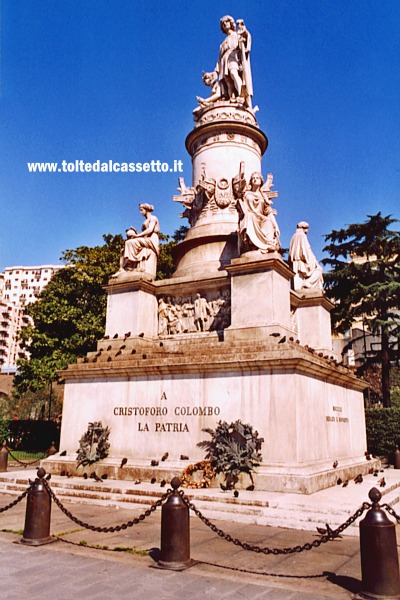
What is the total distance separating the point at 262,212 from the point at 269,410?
221 inches

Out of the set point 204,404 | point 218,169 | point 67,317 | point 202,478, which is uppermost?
point 218,169

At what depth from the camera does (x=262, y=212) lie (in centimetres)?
1369

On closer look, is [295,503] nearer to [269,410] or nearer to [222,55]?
[269,410]

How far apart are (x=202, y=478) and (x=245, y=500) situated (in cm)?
172

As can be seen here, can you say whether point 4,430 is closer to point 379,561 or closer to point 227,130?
point 227,130

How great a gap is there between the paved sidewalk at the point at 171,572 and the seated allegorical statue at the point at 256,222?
6.98 meters

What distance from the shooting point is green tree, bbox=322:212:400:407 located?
26.6 m

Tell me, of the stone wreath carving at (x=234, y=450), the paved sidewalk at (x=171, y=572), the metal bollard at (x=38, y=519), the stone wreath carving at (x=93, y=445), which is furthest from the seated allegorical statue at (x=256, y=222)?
the metal bollard at (x=38, y=519)

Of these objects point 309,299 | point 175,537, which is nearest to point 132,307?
point 309,299

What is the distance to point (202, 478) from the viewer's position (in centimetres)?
1027

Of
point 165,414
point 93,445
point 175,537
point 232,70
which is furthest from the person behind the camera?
point 232,70

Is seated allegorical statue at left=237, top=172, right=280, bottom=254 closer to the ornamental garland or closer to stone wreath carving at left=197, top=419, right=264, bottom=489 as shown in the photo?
stone wreath carving at left=197, top=419, right=264, bottom=489

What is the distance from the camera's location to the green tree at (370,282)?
26.6 metres

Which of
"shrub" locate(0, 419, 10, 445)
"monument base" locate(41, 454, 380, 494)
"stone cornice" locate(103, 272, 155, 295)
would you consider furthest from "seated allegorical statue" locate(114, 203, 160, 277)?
"shrub" locate(0, 419, 10, 445)
